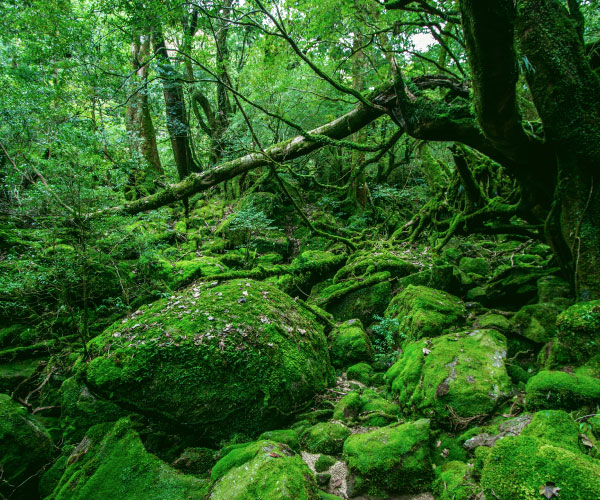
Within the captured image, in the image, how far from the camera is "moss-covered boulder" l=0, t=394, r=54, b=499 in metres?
2.96

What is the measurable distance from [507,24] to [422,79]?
6.62ft

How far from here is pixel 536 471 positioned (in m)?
1.63

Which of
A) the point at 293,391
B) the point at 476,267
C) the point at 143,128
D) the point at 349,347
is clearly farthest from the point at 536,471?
the point at 143,128

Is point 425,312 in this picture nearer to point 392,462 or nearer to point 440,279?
point 440,279

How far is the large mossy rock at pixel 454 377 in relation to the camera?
9.55 ft

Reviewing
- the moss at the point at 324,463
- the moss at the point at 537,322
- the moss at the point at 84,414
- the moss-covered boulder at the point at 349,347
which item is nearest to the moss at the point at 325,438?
the moss at the point at 324,463

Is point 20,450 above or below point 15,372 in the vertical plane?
below

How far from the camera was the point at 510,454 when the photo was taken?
1754mm

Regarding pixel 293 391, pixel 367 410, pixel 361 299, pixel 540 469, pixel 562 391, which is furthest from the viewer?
pixel 361 299

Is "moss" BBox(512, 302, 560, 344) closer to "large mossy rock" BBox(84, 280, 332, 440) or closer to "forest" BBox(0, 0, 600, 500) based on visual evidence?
"forest" BBox(0, 0, 600, 500)

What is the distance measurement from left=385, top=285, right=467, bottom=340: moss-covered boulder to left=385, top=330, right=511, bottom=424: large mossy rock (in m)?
0.46

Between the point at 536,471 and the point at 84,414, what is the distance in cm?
444

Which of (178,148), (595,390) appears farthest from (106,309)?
(178,148)

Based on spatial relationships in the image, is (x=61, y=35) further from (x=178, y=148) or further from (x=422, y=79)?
(x=422, y=79)
